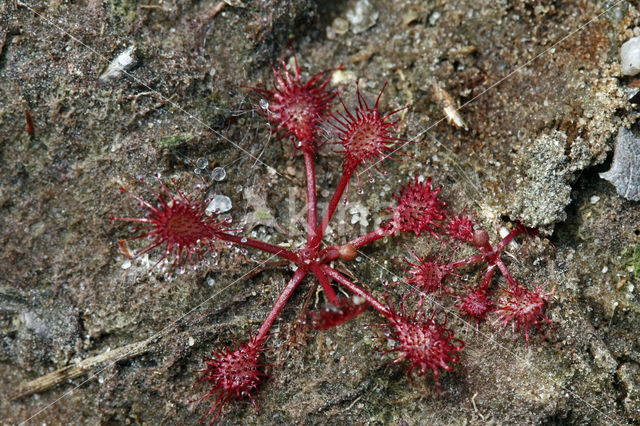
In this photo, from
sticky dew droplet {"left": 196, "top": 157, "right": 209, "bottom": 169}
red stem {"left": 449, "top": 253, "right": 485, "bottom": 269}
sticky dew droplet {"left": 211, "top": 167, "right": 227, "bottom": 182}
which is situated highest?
sticky dew droplet {"left": 196, "top": 157, "right": 209, "bottom": 169}

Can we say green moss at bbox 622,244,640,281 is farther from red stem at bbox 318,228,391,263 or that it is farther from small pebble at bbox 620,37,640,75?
red stem at bbox 318,228,391,263

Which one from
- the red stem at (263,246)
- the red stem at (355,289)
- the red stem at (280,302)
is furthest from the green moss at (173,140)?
the red stem at (355,289)

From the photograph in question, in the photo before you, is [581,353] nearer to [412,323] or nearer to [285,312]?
[412,323]

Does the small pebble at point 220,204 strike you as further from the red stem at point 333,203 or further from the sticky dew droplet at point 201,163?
the red stem at point 333,203

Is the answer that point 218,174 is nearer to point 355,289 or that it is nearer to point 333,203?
point 333,203

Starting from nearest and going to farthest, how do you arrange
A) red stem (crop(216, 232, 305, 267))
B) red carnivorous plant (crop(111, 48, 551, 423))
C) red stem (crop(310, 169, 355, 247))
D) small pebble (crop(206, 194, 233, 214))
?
red carnivorous plant (crop(111, 48, 551, 423)) < red stem (crop(216, 232, 305, 267)) < red stem (crop(310, 169, 355, 247)) < small pebble (crop(206, 194, 233, 214))

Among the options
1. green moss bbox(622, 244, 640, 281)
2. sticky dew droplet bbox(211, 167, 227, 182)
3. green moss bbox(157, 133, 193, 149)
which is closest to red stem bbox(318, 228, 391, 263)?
sticky dew droplet bbox(211, 167, 227, 182)

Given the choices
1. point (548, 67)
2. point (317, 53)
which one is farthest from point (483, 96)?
point (317, 53)
